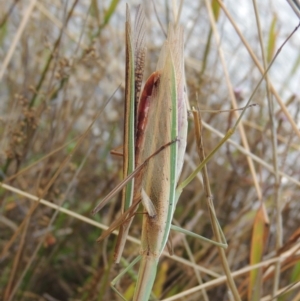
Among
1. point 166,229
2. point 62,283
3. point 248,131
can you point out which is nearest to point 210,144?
point 248,131

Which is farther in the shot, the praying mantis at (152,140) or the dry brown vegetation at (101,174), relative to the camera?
the dry brown vegetation at (101,174)

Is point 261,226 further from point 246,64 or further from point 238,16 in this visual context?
point 238,16

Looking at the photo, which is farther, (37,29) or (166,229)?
(37,29)

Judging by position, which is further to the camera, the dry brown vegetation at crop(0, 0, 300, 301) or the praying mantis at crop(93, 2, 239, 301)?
the dry brown vegetation at crop(0, 0, 300, 301)
